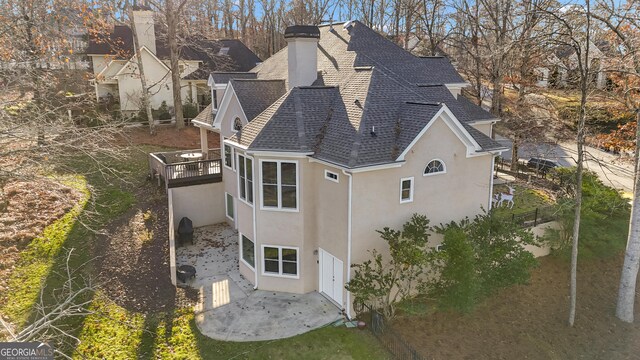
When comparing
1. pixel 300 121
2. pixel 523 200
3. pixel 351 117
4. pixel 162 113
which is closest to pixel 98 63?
pixel 162 113

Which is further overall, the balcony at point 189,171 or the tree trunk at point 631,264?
the balcony at point 189,171

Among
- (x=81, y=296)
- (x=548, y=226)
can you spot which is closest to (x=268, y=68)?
(x=81, y=296)

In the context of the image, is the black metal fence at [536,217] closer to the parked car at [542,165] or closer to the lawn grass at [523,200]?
the lawn grass at [523,200]

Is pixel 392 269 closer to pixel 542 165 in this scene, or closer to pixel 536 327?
pixel 536 327

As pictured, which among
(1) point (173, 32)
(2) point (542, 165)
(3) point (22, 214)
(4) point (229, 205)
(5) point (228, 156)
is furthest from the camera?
(1) point (173, 32)

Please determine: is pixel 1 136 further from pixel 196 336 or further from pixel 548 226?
pixel 548 226

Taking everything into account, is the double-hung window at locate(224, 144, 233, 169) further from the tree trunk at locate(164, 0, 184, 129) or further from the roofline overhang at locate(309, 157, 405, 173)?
the tree trunk at locate(164, 0, 184, 129)

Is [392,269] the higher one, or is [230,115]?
[230,115]

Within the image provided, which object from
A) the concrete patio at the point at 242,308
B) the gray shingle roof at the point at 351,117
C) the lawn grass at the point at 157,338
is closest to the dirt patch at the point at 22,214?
the lawn grass at the point at 157,338
